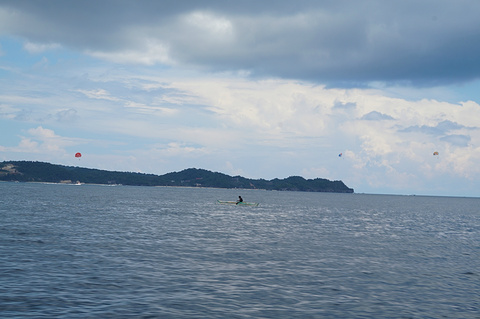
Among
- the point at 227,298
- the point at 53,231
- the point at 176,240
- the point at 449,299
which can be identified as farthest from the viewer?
the point at 53,231

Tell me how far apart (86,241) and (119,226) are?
1594 centimetres

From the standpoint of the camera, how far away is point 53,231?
4791cm

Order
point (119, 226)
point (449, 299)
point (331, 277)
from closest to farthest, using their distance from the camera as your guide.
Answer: point (449, 299)
point (331, 277)
point (119, 226)

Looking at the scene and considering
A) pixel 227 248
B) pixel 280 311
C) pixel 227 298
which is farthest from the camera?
pixel 227 248

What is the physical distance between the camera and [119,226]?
57.1 m

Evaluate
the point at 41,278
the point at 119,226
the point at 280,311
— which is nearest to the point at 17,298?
the point at 41,278

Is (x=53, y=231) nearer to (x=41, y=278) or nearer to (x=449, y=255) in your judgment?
(x=41, y=278)

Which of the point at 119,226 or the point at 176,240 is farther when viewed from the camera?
the point at 119,226

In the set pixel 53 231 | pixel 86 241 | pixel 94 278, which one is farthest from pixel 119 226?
pixel 94 278

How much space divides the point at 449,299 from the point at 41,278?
81.3 ft

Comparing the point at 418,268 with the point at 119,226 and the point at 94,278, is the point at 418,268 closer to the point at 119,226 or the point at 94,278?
the point at 94,278

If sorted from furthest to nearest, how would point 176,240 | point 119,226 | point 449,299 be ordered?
point 119,226
point 176,240
point 449,299

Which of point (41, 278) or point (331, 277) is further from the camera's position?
point (331, 277)

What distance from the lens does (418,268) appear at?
110 feet
